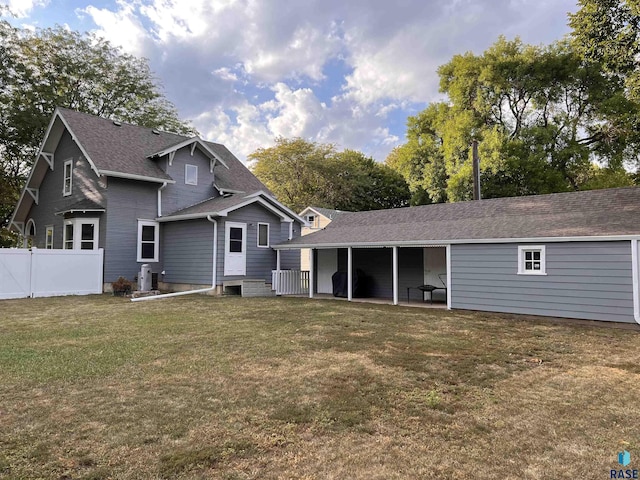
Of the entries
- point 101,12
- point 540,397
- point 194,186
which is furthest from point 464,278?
point 101,12

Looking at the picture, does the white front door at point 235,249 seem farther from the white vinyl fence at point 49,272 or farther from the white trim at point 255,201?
the white vinyl fence at point 49,272

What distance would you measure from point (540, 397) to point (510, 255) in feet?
20.8

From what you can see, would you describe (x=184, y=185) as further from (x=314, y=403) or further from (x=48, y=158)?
(x=314, y=403)

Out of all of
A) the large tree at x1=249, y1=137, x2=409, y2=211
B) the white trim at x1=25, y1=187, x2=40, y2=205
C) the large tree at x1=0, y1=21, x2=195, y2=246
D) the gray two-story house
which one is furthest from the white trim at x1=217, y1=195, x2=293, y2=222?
the large tree at x1=249, y1=137, x2=409, y2=211

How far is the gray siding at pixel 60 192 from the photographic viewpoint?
15844 millimetres

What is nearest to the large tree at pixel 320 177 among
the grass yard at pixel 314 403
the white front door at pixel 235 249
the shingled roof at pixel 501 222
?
the shingled roof at pixel 501 222

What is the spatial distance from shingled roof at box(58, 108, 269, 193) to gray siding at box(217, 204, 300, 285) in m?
3.72

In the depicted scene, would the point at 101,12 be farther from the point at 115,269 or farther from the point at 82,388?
the point at 82,388

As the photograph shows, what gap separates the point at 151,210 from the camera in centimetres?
1656

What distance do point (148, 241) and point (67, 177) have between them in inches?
191

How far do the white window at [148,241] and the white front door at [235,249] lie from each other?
12.2 ft

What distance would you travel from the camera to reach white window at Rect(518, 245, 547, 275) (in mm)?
9578

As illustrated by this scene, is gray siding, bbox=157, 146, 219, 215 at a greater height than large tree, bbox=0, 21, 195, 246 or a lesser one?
lesser

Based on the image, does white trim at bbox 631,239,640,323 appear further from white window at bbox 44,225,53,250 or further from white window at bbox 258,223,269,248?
white window at bbox 44,225,53,250
